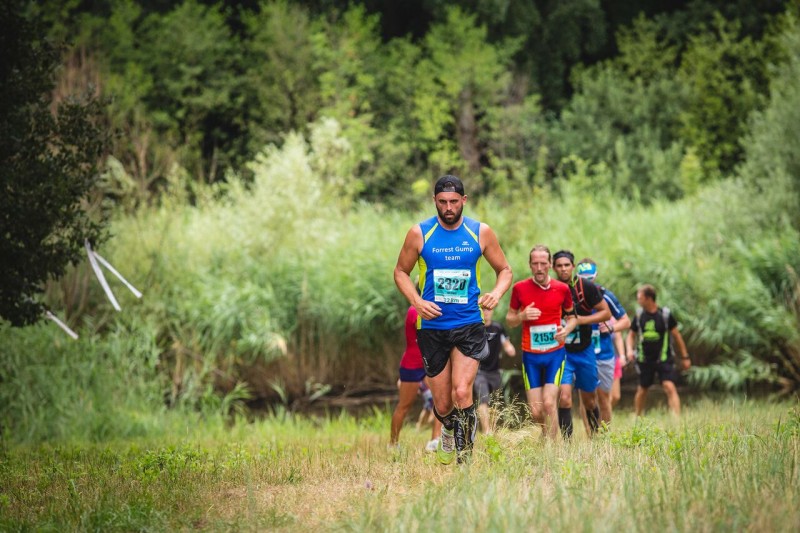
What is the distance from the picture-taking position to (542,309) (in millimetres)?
9352

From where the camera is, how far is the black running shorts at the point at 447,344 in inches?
307

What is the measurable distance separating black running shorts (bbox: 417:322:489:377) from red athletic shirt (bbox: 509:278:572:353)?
5.04 feet

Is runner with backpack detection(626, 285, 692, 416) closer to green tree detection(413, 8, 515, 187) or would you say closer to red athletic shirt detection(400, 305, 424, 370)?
red athletic shirt detection(400, 305, 424, 370)

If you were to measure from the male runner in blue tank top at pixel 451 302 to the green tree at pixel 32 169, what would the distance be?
4.92 metres

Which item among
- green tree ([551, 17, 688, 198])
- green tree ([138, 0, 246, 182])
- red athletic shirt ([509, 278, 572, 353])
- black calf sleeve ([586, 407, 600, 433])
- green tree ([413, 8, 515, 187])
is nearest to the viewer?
red athletic shirt ([509, 278, 572, 353])

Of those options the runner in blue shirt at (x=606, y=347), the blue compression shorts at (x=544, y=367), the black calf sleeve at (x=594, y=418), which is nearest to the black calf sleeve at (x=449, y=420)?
the blue compression shorts at (x=544, y=367)

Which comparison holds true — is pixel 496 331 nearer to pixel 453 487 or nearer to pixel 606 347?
pixel 606 347

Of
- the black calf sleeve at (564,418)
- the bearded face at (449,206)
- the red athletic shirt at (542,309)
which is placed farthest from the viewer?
the black calf sleeve at (564,418)

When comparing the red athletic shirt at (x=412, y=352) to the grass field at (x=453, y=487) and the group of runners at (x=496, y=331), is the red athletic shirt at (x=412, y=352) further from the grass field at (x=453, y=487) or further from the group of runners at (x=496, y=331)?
the grass field at (x=453, y=487)

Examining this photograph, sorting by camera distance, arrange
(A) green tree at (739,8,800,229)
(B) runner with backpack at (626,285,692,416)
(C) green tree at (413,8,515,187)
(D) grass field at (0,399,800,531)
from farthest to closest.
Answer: (C) green tree at (413,8,515,187) → (A) green tree at (739,8,800,229) → (B) runner with backpack at (626,285,692,416) → (D) grass field at (0,399,800,531)

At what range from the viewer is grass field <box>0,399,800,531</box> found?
5.41 meters

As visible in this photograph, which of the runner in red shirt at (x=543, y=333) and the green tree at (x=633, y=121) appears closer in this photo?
the runner in red shirt at (x=543, y=333)

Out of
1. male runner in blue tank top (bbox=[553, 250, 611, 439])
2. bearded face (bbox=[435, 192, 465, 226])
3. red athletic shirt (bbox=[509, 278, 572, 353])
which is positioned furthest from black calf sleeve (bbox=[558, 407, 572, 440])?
bearded face (bbox=[435, 192, 465, 226])

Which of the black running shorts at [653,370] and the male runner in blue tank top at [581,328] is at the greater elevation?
the male runner in blue tank top at [581,328]
